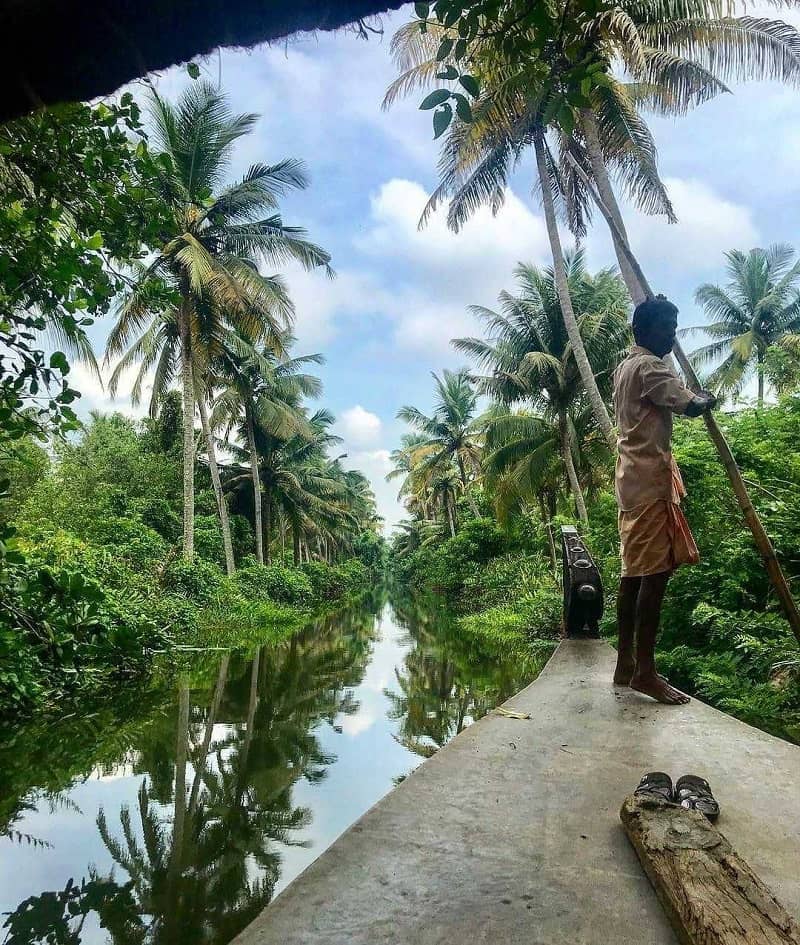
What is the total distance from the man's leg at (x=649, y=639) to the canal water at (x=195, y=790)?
6.46 feet

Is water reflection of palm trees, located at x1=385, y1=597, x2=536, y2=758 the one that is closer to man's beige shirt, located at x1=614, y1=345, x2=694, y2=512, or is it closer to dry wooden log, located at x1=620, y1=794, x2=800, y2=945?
man's beige shirt, located at x1=614, y1=345, x2=694, y2=512

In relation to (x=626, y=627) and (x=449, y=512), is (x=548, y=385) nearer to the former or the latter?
(x=626, y=627)

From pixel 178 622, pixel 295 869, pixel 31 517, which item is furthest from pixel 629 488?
pixel 31 517

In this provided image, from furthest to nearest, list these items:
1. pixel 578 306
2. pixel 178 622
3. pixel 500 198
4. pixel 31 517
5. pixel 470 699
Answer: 1. pixel 31 517
2. pixel 578 306
3. pixel 500 198
4. pixel 178 622
5. pixel 470 699

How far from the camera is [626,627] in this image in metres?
3.06

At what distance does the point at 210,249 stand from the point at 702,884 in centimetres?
1596

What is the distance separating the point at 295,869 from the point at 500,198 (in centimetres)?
1232

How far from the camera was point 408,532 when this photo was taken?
49938 millimetres

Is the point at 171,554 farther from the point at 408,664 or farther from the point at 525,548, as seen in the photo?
the point at 525,548

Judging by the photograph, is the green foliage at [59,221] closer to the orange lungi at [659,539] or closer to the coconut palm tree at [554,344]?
the orange lungi at [659,539]

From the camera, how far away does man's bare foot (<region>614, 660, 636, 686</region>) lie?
3066 millimetres

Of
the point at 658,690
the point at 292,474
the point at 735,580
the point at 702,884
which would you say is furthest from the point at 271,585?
the point at 702,884

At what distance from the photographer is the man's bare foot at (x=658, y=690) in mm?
2695

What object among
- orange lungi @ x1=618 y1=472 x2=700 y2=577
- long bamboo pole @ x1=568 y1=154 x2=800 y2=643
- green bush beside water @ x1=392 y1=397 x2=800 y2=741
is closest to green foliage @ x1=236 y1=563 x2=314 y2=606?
green bush beside water @ x1=392 y1=397 x2=800 y2=741
